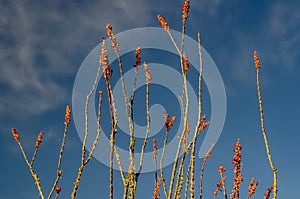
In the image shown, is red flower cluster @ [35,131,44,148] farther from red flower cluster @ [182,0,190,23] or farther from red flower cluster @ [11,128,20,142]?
red flower cluster @ [182,0,190,23]

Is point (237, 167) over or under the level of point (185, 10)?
under

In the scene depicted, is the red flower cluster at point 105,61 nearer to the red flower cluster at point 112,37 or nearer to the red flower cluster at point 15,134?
the red flower cluster at point 112,37

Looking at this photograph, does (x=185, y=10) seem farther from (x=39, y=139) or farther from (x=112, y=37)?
(x=39, y=139)

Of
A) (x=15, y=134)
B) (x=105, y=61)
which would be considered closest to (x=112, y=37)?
(x=105, y=61)

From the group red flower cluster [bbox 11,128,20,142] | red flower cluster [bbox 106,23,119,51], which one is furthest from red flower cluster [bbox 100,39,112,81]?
red flower cluster [bbox 11,128,20,142]

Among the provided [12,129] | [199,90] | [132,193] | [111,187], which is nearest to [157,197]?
[132,193]

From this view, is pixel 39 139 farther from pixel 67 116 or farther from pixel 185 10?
pixel 185 10

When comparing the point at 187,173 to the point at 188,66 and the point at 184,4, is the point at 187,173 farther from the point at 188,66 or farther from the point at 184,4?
the point at 184,4

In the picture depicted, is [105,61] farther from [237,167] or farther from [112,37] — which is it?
[237,167]

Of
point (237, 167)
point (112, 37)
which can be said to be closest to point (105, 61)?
point (112, 37)

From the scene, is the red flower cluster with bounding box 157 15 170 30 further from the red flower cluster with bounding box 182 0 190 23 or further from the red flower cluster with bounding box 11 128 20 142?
the red flower cluster with bounding box 11 128 20 142

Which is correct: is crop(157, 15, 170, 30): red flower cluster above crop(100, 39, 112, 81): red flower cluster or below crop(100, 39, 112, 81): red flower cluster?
above

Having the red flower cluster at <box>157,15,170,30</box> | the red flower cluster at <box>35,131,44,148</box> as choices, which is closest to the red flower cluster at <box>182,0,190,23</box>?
the red flower cluster at <box>157,15,170,30</box>

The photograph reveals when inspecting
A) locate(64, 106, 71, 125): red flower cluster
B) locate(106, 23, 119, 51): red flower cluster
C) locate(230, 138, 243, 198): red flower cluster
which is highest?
locate(106, 23, 119, 51): red flower cluster
